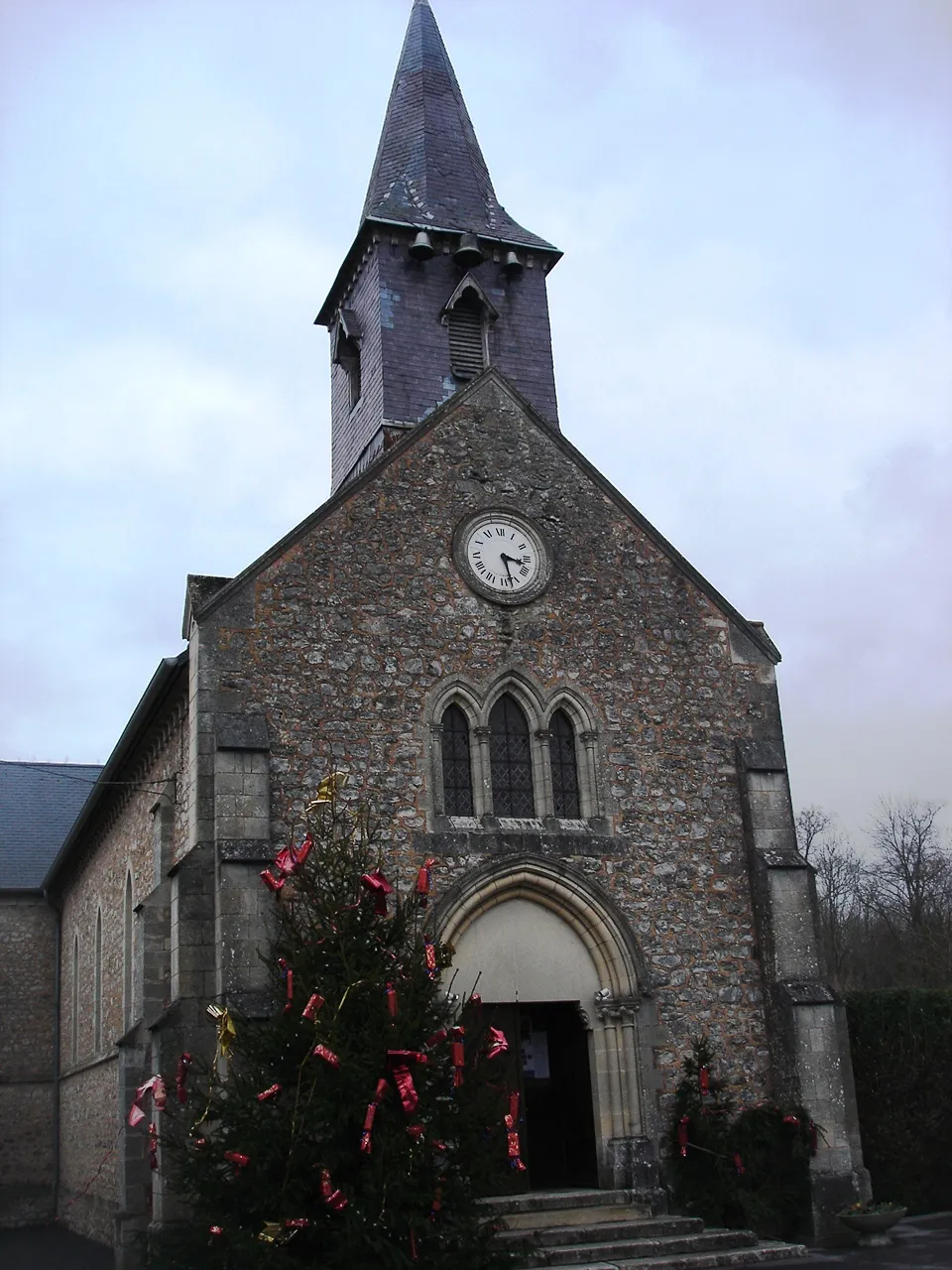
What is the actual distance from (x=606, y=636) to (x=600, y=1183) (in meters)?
6.07

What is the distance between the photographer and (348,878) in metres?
11.1

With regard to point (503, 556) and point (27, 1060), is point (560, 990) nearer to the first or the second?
point (503, 556)

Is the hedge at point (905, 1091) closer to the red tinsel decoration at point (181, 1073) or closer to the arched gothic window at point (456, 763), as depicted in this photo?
the arched gothic window at point (456, 763)

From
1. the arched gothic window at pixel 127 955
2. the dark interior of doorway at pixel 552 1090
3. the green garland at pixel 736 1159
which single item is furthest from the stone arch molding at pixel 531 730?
the arched gothic window at pixel 127 955

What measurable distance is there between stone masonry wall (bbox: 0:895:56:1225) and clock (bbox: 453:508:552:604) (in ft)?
45.1

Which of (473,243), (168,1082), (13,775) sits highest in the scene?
(473,243)

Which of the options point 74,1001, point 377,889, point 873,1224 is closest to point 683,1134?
point 873,1224

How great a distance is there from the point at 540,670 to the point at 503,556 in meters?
1.45

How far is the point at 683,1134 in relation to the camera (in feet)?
44.5

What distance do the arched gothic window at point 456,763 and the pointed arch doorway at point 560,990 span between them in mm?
813

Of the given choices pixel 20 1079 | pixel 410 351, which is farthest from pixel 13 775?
pixel 410 351

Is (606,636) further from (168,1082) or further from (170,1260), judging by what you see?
(170,1260)

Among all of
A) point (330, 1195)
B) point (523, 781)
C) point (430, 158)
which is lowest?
point (330, 1195)

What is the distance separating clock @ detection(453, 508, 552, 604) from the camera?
15062 mm
